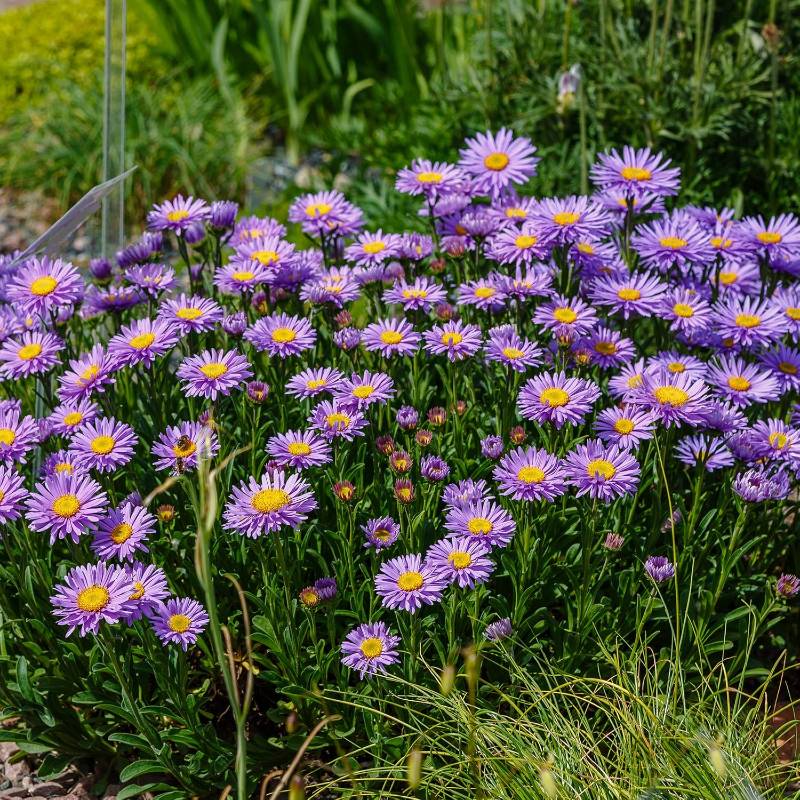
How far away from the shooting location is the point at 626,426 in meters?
2.36

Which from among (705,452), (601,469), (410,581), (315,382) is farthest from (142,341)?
(705,452)

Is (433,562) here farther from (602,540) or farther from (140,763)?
(140,763)

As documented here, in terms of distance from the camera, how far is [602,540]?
2.52 meters

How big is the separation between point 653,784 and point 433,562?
0.59m

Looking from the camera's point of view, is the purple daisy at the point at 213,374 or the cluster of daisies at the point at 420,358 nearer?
the cluster of daisies at the point at 420,358

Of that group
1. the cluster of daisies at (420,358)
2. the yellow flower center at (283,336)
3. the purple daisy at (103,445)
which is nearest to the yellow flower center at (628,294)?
the cluster of daisies at (420,358)

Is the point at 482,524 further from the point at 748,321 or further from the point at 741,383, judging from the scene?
the point at 748,321

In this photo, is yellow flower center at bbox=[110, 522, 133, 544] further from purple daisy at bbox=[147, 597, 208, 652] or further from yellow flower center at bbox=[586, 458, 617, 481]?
yellow flower center at bbox=[586, 458, 617, 481]

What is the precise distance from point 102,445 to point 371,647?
0.73 metres

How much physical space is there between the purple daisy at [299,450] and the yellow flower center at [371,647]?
39cm

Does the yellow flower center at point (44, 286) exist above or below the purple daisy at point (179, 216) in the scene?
above

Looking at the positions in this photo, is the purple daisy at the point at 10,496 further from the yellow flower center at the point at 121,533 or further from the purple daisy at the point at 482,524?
the purple daisy at the point at 482,524

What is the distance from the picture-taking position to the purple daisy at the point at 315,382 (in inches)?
96.3

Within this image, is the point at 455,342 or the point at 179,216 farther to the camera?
the point at 179,216
